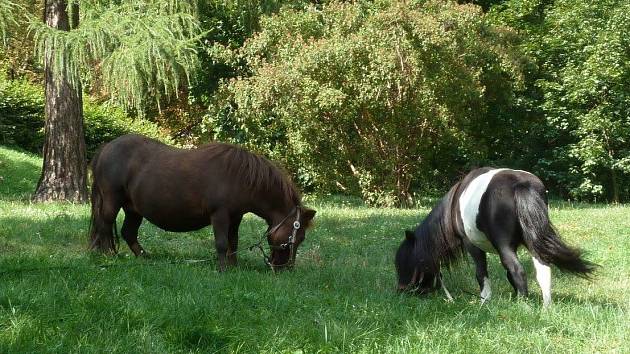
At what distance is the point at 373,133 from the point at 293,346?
569 inches

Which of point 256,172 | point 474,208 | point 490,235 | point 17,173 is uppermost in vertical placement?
point 256,172

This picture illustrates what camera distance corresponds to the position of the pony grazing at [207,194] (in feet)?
25.0

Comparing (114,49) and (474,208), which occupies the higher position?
(114,49)

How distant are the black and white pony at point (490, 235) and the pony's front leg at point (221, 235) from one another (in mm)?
2001

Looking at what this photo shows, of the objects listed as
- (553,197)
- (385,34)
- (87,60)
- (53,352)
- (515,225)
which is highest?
(385,34)

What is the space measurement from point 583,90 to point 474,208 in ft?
64.1

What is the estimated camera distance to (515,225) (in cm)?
614

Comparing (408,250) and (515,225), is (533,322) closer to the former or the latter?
(515,225)

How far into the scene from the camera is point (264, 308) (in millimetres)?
5402

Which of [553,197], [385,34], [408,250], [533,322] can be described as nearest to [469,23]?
[385,34]

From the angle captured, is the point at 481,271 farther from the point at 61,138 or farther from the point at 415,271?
the point at 61,138

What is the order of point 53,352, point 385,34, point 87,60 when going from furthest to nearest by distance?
point 385,34
point 87,60
point 53,352

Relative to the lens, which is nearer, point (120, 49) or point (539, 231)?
point (539, 231)

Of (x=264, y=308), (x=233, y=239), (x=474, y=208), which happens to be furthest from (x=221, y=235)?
(x=474, y=208)
